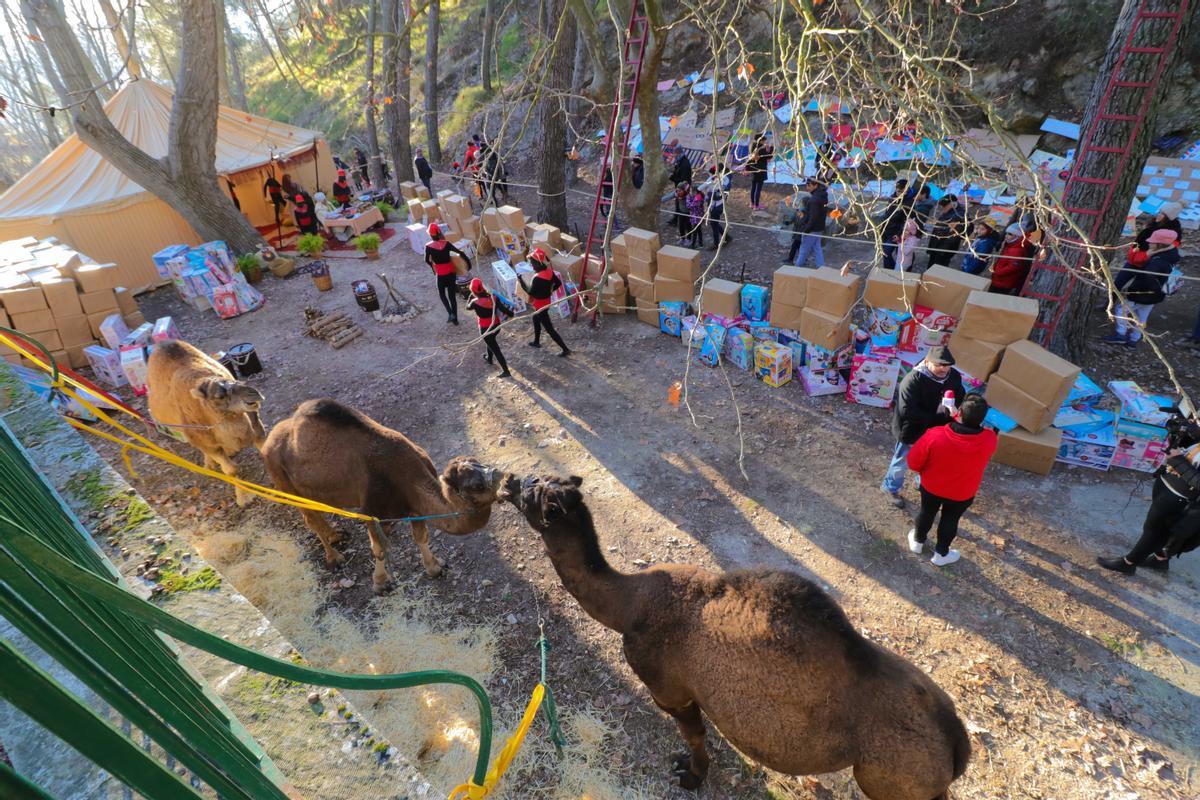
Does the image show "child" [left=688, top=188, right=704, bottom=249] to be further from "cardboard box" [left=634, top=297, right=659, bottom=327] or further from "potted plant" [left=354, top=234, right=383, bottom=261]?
"potted plant" [left=354, top=234, right=383, bottom=261]

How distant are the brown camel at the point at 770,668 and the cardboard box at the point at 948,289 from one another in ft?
18.6

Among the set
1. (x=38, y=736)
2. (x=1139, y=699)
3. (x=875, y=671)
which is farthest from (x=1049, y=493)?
(x=38, y=736)

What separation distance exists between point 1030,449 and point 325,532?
24.5 ft

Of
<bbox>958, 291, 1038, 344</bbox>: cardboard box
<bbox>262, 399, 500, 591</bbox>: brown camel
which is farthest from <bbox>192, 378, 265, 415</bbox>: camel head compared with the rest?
<bbox>958, 291, 1038, 344</bbox>: cardboard box

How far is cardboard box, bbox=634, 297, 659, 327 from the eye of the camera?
9852 mm

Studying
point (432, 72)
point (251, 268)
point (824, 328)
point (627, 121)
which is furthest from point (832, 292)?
point (432, 72)

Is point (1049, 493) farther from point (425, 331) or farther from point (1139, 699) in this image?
point (425, 331)

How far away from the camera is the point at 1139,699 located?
14.7 feet

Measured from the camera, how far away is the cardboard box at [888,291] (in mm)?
7577

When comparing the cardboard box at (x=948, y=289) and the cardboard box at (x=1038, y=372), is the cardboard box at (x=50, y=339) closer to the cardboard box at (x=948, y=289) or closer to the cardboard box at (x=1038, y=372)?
the cardboard box at (x=948, y=289)

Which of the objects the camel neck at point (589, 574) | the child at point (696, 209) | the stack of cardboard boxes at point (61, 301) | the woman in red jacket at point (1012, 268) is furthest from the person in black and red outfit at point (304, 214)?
the woman in red jacket at point (1012, 268)

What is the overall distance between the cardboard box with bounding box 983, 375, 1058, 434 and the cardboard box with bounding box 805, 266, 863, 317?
1846mm

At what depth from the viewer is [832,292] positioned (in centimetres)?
760

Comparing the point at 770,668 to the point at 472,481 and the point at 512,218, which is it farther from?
the point at 512,218
